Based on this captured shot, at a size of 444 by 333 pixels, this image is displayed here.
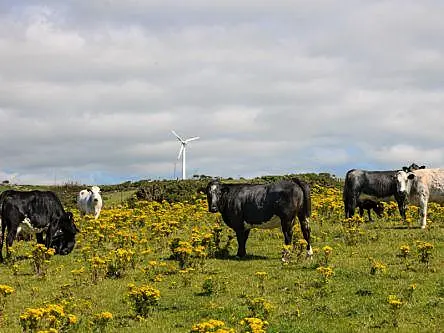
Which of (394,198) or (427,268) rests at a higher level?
(394,198)

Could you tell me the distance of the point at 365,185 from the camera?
1088 inches

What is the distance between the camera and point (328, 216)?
27.5 meters

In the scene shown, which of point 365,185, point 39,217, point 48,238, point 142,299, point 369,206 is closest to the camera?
point 142,299

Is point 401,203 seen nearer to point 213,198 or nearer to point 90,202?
point 213,198

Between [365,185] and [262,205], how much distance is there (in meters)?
9.85

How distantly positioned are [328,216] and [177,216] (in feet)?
21.7

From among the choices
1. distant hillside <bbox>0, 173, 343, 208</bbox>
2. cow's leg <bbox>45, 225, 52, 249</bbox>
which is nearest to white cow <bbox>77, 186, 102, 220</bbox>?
distant hillside <bbox>0, 173, 343, 208</bbox>

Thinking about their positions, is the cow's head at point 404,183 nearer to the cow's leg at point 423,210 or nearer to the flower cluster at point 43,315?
the cow's leg at point 423,210

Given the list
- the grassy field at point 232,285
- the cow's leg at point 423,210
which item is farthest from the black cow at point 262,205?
the cow's leg at point 423,210

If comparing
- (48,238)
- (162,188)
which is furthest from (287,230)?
(162,188)

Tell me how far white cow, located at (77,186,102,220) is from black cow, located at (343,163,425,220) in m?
12.2

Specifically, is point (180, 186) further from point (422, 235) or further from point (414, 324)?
point (414, 324)

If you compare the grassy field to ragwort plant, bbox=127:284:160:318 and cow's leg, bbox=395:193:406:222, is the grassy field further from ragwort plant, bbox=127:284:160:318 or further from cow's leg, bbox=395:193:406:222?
cow's leg, bbox=395:193:406:222

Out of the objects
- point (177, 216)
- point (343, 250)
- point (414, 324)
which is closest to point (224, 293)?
point (414, 324)
